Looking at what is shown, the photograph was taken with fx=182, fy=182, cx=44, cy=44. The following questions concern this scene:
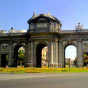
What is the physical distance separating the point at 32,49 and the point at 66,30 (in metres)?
12.7

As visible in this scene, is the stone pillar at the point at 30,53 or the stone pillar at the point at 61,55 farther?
the stone pillar at the point at 30,53

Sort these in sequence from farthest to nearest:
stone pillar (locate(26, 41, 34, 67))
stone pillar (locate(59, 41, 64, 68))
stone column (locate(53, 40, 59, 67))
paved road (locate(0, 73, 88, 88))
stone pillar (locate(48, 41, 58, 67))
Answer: stone pillar (locate(26, 41, 34, 67)), stone pillar (locate(59, 41, 64, 68)), stone column (locate(53, 40, 59, 67)), stone pillar (locate(48, 41, 58, 67)), paved road (locate(0, 73, 88, 88))

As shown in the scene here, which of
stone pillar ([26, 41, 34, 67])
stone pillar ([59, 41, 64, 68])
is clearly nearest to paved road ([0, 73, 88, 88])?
stone pillar ([26, 41, 34, 67])

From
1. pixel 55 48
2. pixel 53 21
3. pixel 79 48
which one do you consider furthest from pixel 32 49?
pixel 79 48

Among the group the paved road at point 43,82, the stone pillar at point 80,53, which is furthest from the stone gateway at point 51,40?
the paved road at point 43,82

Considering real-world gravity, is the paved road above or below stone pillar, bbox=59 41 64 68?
below

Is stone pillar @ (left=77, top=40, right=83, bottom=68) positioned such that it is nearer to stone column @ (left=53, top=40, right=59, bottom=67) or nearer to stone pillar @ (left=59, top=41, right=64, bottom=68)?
stone pillar @ (left=59, top=41, right=64, bottom=68)

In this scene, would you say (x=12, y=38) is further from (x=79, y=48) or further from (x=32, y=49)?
(x=79, y=48)

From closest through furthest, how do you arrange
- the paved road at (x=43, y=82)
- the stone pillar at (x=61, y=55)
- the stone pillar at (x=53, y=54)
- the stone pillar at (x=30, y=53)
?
the paved road at (x=43, y=82) → the stone pillar at (x=53, y=54) → the stone pillar at (x=61, y=55) → the stone pillar at (x=30, y=53)

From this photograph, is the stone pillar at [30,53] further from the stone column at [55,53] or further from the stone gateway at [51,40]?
the stone column at [55,53]

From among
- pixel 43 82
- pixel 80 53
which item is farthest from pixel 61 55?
pixel 43 82

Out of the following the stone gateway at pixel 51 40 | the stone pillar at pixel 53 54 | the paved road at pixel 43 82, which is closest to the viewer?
the paved road at pixel 43 82

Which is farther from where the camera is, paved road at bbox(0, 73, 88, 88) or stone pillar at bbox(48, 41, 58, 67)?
stone pillar at bbox(48, 41, 58, 67)

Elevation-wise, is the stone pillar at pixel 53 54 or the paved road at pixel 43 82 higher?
the stone pillar at pixel 53 54
